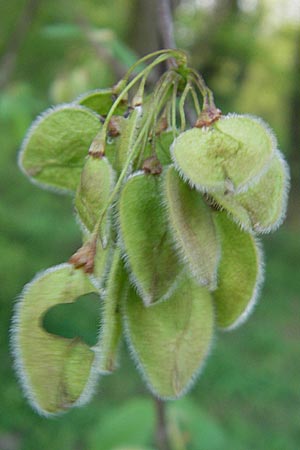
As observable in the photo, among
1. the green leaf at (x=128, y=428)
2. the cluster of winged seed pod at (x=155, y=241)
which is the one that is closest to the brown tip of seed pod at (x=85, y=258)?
the cluster of winged seed pod at (x=155, y=241)

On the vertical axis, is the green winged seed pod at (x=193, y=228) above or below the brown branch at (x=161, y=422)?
above

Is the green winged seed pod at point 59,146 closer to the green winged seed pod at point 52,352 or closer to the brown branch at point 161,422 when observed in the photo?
the green winged seed pod at point 52,352

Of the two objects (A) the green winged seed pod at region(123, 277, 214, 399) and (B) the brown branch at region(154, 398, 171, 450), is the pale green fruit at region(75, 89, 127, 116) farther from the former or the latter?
(B) the brown branch at region(154, 398, 171, 450)

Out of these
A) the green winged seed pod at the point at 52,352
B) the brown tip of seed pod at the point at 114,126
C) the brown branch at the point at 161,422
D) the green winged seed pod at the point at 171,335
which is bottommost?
the brown branch at the point at 161,422

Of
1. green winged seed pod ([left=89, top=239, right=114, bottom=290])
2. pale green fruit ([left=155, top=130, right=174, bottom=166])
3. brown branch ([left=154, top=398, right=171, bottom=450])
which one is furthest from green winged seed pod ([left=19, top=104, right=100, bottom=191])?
brown branch ([left=154, top=398, right=171, bottom=450])

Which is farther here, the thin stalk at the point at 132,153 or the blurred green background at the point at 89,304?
the blurred green background at the point at 89,304

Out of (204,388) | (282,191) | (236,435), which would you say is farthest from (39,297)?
(204,388)

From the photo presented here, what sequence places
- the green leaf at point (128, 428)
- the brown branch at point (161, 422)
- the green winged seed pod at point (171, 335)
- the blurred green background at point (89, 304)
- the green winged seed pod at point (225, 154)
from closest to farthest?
the green winged seed pod at point (225, 154)
the green winged seed pod at point (171, 335)
the brown branch at point (161, 422)
the green leaf at point (128, 428)
the blurred green background at point (89, 304)
